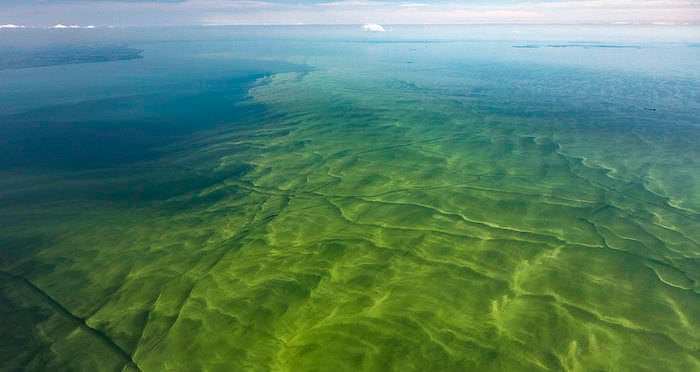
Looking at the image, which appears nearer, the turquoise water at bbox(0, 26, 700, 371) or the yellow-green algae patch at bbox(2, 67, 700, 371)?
the yellow-green algae patch at bbox(2, 67, 700, 371)

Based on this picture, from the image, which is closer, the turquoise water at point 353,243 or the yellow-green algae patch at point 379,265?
the yellow-green algae patch at point 379,265

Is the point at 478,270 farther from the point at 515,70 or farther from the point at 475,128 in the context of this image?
the point at 515,70

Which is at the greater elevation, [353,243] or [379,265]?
[353,243]

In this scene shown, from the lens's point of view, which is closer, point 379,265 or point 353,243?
point 379,265
